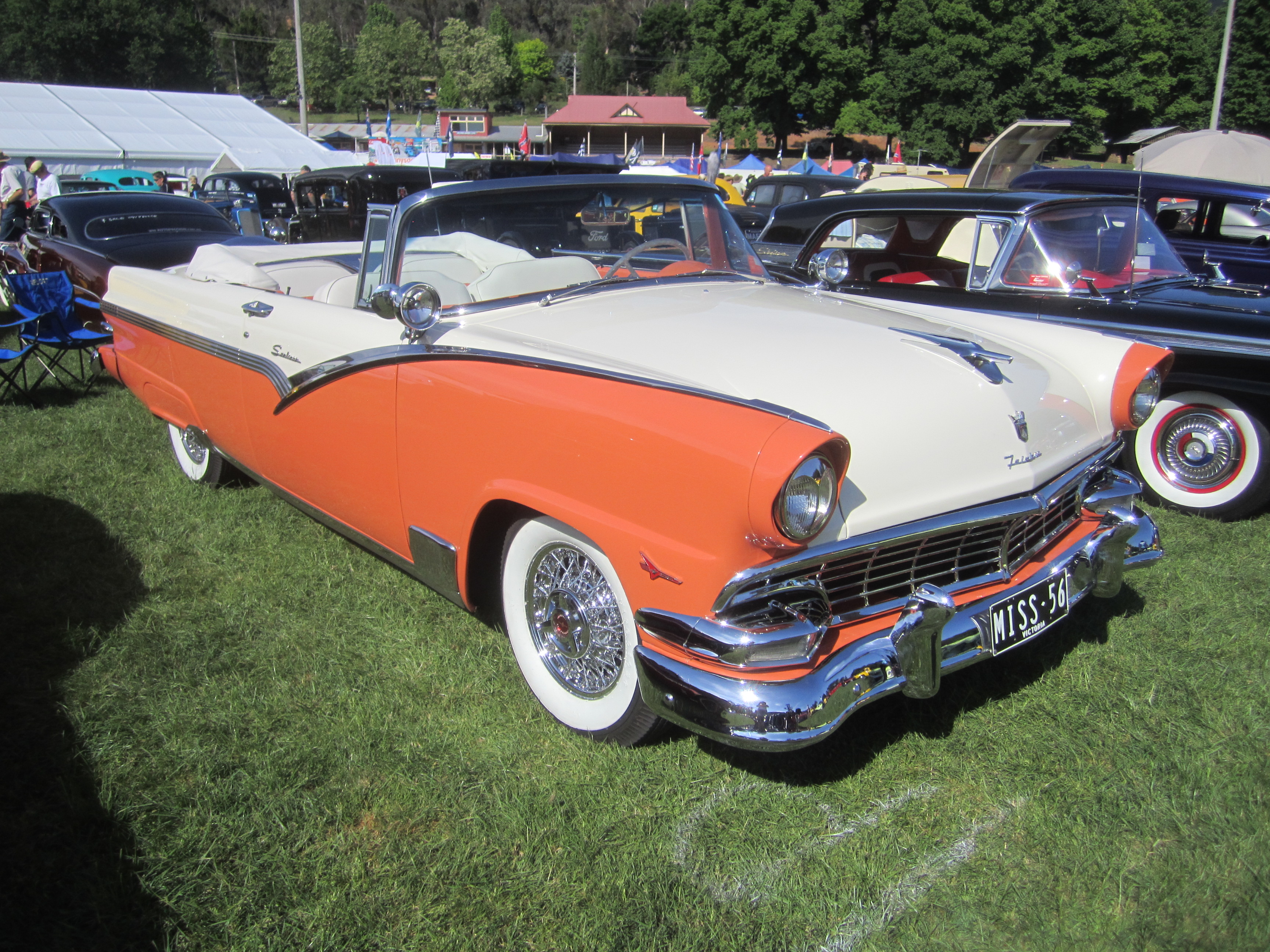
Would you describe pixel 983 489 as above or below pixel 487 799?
above

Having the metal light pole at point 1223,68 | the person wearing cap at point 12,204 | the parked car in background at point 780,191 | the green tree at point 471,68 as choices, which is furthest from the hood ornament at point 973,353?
the green tree at point 471,68

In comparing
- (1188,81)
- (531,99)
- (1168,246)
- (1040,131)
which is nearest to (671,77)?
(531,99)

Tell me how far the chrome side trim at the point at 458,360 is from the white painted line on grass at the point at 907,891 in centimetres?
106

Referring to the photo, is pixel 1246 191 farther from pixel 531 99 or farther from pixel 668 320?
pixel 531 99

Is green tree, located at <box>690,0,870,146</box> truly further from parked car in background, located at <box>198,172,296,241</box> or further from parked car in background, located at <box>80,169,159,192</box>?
parked car in background, located at <box>80,169,159,192</box>

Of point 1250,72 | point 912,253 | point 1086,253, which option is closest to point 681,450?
point 1086,253

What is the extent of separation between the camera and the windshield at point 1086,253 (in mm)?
4488

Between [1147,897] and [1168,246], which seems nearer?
[1147,897]

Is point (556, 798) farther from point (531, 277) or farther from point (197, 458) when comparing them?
point (197, 458)

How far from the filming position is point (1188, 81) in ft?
191

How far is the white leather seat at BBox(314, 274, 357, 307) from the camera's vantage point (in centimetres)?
351

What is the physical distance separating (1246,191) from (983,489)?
5.99 meters

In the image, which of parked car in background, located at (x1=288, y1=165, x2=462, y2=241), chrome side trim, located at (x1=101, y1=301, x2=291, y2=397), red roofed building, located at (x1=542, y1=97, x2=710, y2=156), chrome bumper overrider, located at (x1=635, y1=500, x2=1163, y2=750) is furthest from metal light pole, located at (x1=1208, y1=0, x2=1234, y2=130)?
red roofed building, located at (x1=542, y1=97, x2=710, y2=156)

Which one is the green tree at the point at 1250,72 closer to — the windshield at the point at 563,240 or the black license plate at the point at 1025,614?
the windshield at the point at 563,240
